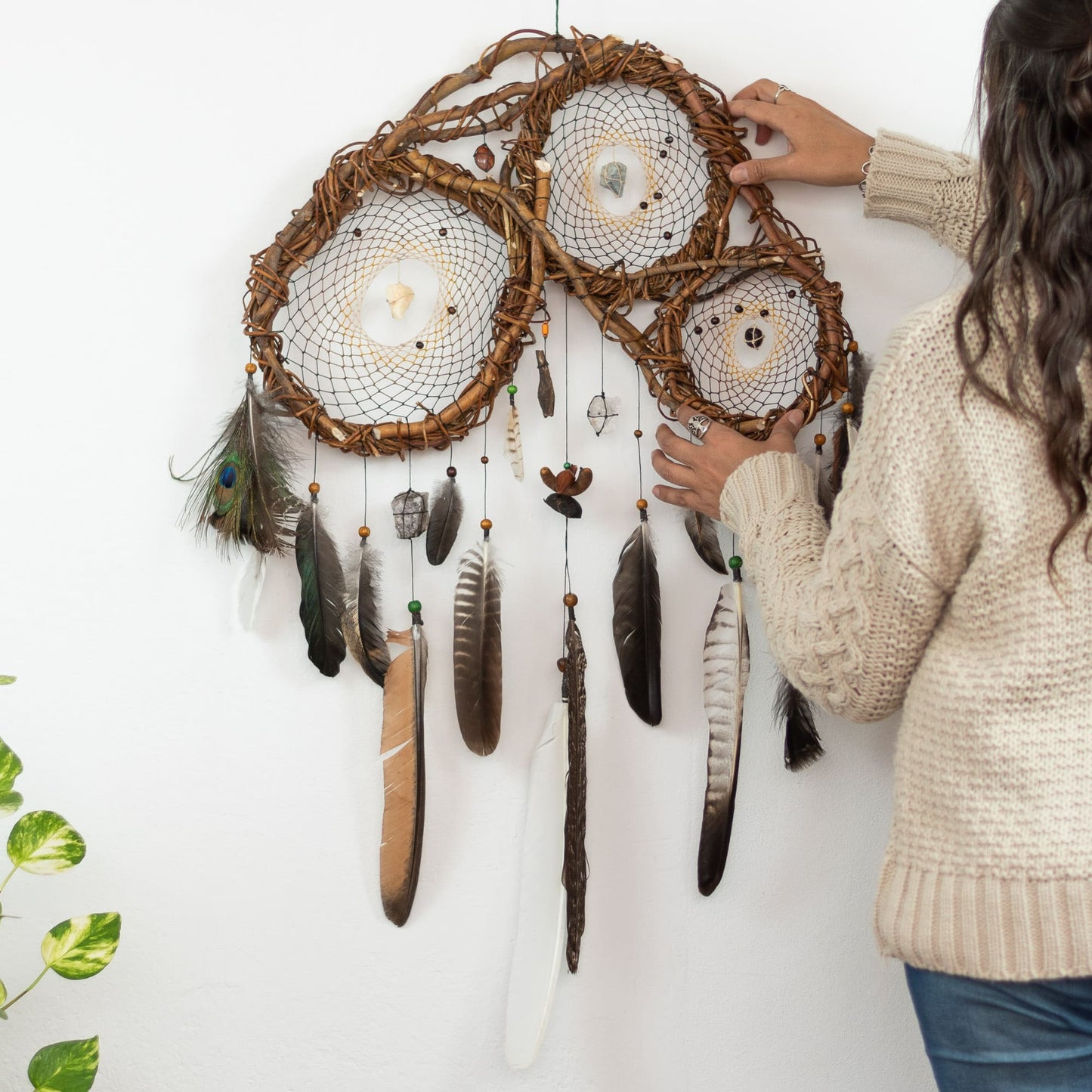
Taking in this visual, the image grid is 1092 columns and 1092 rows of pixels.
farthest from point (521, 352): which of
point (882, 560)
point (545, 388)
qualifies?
point (882, 560)

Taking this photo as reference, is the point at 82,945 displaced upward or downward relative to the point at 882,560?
downward

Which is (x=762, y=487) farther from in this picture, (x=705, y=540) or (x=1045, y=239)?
(x=1045, y=239)

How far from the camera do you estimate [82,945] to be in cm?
99

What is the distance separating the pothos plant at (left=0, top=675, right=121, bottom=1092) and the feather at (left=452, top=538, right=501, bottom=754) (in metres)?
0.41

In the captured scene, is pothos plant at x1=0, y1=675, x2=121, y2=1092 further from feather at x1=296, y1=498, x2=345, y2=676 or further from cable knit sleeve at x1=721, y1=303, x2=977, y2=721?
cable knit sleeve at x1=721, y1=303, x2=977, y2=721

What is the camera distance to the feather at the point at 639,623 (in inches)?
45.6

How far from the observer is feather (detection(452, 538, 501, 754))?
115 cm

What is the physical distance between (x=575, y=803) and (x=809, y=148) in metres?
0.76

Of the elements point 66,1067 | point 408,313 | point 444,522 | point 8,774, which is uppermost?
point 408,313

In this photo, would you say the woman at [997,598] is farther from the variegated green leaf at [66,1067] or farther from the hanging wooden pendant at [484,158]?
the variegated green leaf at [66,1067]

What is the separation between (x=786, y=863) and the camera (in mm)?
1194

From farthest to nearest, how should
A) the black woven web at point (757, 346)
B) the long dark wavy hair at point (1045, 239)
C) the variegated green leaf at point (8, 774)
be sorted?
the black woven web at point (757, 346) → the variegated green leaf at point (8, 774) → the long dark wavy hair at point (1045, 239)

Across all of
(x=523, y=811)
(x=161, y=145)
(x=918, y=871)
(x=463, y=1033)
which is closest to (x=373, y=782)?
(x=523, y=811)

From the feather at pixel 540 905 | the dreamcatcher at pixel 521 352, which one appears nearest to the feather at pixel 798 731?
the dreamcatcher at pixel 521 352
